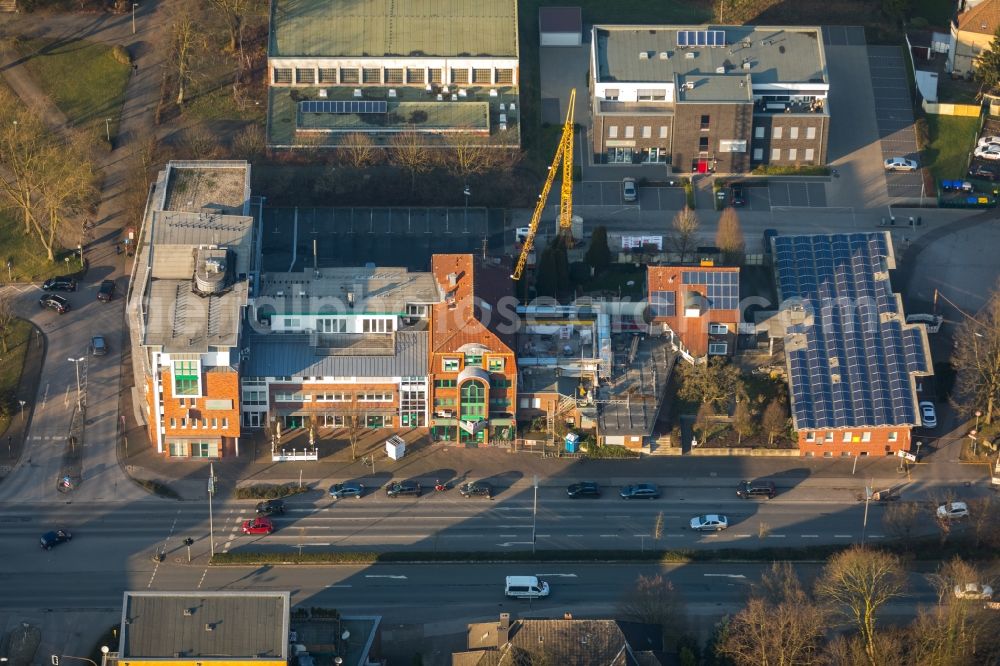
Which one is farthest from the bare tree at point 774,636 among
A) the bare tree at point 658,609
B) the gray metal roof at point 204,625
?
the gray metal roof at point 204,625

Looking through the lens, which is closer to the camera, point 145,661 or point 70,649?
point 145,661

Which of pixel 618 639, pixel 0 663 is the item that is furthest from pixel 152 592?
pixel 618 639

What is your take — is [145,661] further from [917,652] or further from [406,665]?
[917,652]

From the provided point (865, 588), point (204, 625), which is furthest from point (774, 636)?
point (204, 625)

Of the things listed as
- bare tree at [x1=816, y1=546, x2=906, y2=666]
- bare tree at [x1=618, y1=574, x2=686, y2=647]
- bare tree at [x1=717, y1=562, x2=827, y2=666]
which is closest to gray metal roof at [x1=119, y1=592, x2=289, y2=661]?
bare tree at [x1=618, y1=574, x2=686, y2=647]

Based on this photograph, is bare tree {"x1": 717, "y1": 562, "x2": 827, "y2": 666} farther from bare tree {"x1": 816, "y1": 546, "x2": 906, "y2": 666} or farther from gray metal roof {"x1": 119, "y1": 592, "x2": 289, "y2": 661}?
gray metal roof {"x1": 119, "y1": 592, "x2": 289, "y2": 661}

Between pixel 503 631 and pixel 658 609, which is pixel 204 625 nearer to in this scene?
pixel 503 631
